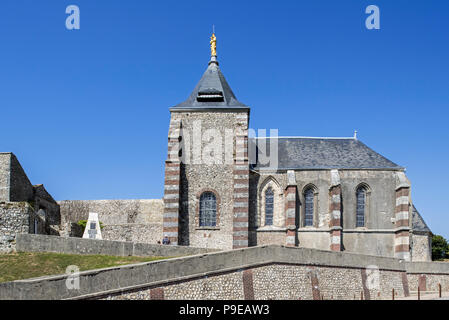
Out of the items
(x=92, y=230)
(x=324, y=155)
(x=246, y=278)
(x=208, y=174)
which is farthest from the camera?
(x=324, y=155)

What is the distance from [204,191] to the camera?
120ft

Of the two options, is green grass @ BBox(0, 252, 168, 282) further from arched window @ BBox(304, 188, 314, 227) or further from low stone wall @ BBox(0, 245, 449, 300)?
arched window @ BBox(304, 188, 314, 227)

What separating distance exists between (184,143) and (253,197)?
5650 mm

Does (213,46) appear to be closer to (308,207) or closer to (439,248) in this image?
(308,207)

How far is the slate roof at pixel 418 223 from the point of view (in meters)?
39.7

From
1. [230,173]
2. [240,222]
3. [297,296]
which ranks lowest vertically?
[297,296]

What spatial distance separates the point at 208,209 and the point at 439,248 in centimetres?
2789

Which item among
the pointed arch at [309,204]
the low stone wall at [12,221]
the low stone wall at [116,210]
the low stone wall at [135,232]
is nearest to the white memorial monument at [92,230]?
the low stone wall at [135,232]

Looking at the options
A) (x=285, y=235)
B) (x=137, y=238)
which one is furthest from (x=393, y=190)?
(x=137, y=238)

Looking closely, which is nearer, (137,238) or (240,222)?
(240,222)

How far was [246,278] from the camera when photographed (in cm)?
2444

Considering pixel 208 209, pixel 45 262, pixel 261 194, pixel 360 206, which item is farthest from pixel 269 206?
pixel 45 262

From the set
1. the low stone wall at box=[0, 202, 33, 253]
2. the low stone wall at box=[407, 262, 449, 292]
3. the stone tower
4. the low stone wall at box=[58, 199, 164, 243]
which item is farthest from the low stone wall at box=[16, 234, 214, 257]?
the low stone wall at box=[58, 199, 164, 243]
